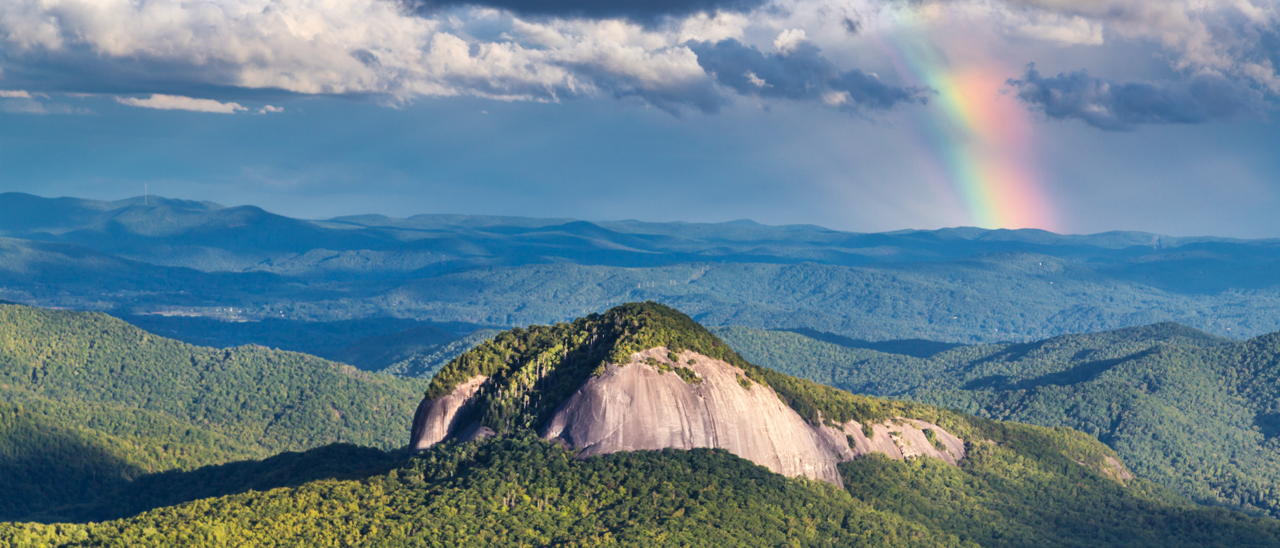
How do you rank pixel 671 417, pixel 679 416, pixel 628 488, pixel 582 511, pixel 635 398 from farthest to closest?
1. pixel 679 416
2. pixel 671 417
3. pixel 635 398
4. pixel 628 488
5. pixel 582 511

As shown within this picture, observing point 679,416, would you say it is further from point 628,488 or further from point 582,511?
point 582,511

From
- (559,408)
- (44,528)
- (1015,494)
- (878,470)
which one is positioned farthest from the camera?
(1015,494)

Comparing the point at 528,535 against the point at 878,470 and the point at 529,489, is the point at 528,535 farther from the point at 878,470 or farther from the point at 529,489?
the point at 878,470

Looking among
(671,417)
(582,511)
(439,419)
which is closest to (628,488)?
(582,511)

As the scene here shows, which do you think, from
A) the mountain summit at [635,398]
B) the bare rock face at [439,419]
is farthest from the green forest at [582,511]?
the bare rock face at [439,419]

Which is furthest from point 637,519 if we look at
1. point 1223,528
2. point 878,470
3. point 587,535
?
point 1223,528

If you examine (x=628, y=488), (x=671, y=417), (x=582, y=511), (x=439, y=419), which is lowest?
(x=582, y=511)
